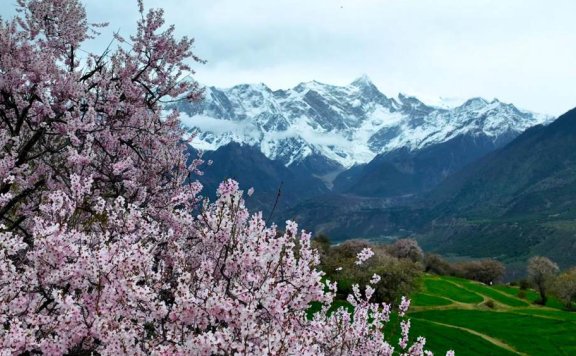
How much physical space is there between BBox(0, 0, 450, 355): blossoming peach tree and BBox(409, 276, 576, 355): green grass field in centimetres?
4257

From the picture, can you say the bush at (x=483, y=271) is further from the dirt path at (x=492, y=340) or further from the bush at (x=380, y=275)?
the dirt path at (x=492, y=340)

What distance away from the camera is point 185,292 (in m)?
6.50

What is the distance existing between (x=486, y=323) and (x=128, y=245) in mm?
69301

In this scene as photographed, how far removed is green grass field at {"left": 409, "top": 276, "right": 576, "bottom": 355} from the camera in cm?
5494

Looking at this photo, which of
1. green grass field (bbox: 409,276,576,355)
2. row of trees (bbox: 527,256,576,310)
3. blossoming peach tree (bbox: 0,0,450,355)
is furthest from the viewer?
row of trees (bbox: 527,256,576,310)

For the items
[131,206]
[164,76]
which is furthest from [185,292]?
[164,76]

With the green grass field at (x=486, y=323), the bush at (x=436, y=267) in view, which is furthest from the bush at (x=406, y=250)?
the green grass field at (x=486, y=323)

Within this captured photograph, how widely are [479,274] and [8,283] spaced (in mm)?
138426

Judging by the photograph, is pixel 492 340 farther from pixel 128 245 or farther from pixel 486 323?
pixel 128 245

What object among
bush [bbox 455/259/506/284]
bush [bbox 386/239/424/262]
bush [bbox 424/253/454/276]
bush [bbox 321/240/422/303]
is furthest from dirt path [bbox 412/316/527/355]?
bush [bbox 424/253/454/276]

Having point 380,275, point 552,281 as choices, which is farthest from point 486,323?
point 552,281

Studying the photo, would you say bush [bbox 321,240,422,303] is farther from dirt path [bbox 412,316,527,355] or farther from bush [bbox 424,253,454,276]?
bush [bbox 424,253,454,276]

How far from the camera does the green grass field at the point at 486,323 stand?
54.9 m

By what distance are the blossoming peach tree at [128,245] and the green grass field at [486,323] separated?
1676 inches
